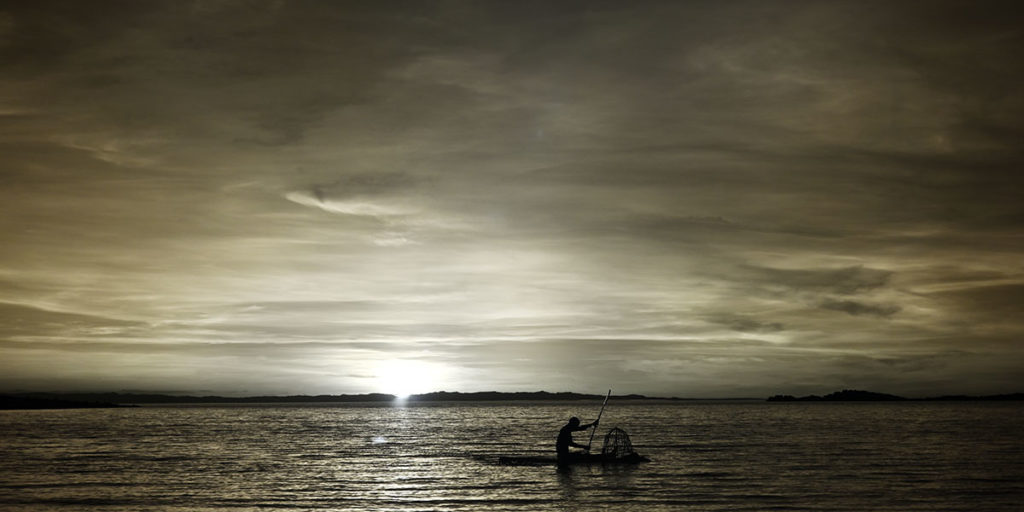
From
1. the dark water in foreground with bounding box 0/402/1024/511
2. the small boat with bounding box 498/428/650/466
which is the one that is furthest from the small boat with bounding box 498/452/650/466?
the dark water in foreground with bounding box 0/402/1024/511

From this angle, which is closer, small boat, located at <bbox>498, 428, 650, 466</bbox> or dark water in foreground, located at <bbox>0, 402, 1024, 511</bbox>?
dark water in foreground, located at <bbox>0, 402, 1024, 511</bbox>

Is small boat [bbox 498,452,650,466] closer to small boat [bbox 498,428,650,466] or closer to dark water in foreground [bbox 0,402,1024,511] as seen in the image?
small boat [bbox 498,428,650,466]

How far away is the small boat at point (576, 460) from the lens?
1865 inches

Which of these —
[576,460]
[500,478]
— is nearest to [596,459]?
[576,460]

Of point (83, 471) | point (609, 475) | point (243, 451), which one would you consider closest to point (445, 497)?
point (609, 475)

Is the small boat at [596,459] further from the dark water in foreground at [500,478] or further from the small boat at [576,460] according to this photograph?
the dark water in foreground at [500,478]

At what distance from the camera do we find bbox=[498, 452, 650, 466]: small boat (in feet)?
155

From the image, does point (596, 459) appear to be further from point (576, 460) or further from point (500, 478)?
point (500, 478)

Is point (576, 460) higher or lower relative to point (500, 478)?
higher

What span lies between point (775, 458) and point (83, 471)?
142 ft

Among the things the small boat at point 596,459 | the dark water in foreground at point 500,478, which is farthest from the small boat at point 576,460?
the dark water in foreground at point 500,478

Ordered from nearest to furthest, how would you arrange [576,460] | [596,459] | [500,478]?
[500,478] < [576,460] < [596,459]

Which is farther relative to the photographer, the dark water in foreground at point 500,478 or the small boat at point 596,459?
the small boat at point 596,459

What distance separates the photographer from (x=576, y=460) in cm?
4722
